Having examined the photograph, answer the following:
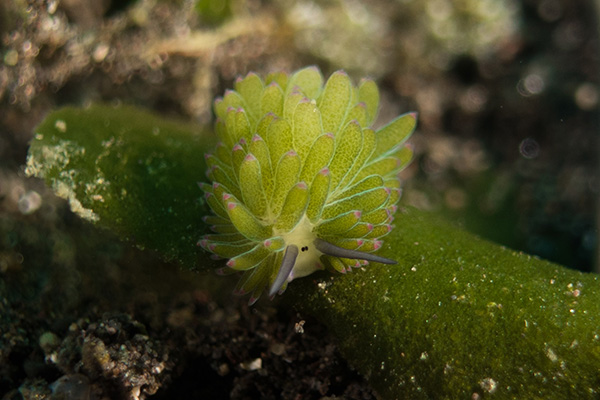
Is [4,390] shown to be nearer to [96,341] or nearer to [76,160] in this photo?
[96,341]

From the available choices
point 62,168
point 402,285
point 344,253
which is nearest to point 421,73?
point 402,285

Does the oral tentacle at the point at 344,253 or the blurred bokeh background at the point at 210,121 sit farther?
the blurred bokeh background at the point at 210,121

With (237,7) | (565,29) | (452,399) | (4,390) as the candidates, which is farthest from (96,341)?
(565,29)

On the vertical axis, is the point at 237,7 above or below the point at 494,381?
above

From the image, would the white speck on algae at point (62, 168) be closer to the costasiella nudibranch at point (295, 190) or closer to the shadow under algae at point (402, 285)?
the shadow under algae at point (402, 285)

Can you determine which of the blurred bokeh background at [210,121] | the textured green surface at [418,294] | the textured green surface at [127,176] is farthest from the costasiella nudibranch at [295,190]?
the blurred bokeh background at [210,121]

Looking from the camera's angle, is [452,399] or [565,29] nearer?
[452,399]

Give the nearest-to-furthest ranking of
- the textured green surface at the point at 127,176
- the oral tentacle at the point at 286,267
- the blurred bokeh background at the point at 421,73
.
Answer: the oral tentacle at the point at 286,267 → the textured green surface at the point at 127,176 → the blurred bokeh background at the point at 421,73

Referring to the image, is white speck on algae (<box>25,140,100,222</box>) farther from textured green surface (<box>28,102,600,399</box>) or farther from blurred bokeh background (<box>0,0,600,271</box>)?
blurred bokeh background (<box>0,0,600,271</box>)
